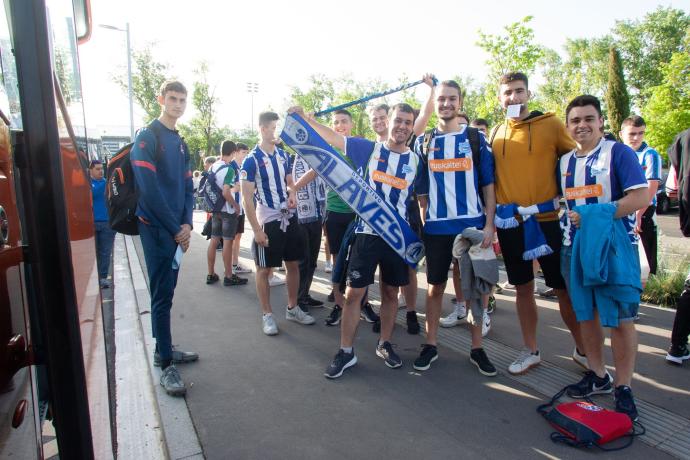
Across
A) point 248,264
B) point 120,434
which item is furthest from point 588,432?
point 248,264

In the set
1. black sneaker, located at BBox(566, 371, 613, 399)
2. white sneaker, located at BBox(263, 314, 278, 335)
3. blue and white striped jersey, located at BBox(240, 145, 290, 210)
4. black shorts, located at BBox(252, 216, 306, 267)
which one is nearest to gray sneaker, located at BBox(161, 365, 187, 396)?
white sneaker, located at BBox(263, 314, 278, 335)

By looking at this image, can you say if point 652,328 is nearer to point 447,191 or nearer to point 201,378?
point 447,191

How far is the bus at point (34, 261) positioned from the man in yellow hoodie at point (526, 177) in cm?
295

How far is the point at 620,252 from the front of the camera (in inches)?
117

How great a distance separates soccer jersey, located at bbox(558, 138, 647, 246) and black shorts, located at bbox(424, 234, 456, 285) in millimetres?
846

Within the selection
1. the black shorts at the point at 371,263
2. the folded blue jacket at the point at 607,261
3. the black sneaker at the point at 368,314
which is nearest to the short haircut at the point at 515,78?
the folded blue jacket at the point at 607,261

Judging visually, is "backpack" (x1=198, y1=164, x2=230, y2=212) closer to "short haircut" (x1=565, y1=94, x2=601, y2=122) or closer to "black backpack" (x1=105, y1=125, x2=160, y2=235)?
"black backpack" (x1=105, y1=125, x2=160, y2=235)

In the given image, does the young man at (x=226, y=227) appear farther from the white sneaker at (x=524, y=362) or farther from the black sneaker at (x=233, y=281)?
the white sneaker at (x=524, y=362)

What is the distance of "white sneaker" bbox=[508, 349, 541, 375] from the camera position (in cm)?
362

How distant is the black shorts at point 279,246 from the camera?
4535 mm

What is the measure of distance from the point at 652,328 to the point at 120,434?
15.8 ft

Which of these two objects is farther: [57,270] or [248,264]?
[248,264]

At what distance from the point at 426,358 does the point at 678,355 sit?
2054 mm

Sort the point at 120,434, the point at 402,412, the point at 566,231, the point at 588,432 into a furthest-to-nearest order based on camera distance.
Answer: the point at 566,231 < the point at 402,412 < the point at 120,434 < the point at 588,432
